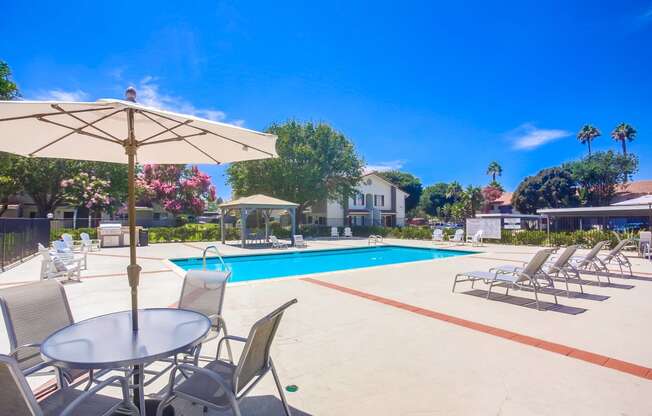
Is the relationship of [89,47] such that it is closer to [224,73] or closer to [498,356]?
[224,73]

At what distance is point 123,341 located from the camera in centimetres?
228

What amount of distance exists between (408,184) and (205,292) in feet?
186

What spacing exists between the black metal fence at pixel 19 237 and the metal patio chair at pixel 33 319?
9.70 m

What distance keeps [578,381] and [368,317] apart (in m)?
2.69

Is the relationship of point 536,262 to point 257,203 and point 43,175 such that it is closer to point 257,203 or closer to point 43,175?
point 257,203

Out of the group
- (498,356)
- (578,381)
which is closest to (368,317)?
(498,356)

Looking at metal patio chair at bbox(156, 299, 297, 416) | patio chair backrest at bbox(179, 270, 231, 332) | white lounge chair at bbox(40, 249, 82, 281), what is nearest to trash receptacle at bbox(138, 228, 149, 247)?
white lounge chair at bbox(40, 249, 82, 281)

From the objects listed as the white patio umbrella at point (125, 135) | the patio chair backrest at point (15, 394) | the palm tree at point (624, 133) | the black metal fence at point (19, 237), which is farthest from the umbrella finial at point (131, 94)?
the palm tree at point (624, 133)

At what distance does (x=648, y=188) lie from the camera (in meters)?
46.1

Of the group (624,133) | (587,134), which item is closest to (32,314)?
(587,134)

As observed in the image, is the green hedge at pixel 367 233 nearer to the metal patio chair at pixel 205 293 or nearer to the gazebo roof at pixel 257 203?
the gazebo roof at pixel 257 203

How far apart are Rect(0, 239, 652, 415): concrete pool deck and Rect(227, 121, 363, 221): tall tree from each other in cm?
2104

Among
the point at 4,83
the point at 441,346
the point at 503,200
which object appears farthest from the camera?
the point at 503,200

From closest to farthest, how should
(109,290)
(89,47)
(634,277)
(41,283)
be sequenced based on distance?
(41,283) < (109,290) < (634,277) < (89,47)
